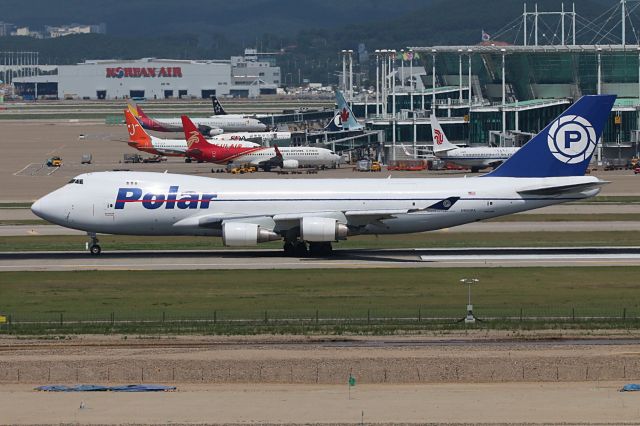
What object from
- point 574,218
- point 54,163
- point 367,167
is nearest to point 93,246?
point 574,218

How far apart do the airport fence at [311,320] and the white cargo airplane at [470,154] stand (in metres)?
89.4

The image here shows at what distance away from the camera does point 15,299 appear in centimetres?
5641

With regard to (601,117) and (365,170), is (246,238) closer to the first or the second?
(601,117)

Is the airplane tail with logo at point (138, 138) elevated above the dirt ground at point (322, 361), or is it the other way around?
the airplane tail with logo at point (138, 138)

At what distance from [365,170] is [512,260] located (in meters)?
83.7

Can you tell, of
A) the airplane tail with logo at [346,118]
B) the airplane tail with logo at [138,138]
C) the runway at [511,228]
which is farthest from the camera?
the airplane tail with logo at [346,118]

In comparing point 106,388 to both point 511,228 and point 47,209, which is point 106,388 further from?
point 511,228

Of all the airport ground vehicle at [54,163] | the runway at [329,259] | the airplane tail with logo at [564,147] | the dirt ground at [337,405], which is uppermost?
the airplane tail with logo at [564,147]

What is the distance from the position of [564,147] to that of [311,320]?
2554cm

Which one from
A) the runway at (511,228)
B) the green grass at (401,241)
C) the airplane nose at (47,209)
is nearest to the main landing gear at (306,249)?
the green grass at (401,241)

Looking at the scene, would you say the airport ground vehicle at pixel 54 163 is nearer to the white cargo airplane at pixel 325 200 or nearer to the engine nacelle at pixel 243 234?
the white cargo airplane at pixel 325 200

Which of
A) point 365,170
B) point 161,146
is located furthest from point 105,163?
point 365,170

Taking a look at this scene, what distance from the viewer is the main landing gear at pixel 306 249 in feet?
229

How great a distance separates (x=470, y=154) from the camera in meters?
143
